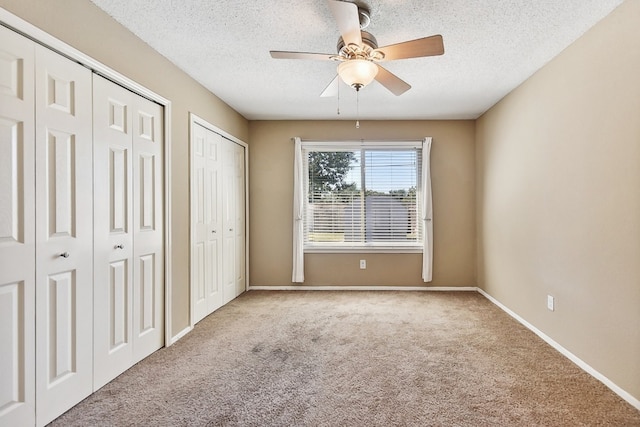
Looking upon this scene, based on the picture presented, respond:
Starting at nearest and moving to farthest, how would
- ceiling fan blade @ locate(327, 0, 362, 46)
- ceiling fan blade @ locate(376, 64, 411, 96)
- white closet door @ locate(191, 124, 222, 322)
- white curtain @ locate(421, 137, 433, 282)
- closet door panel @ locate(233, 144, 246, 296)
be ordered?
ceiling fan blade @ locate(327, 0, 362, 46) → ceiling fan blade @ locate(376, 64, 411, 96) → white closet door @ locate(191, 124, 222, 322) → closet door panel @ locate(233, 144, 246, 296) → white curtain @ locate(421, 137, 433, 282)

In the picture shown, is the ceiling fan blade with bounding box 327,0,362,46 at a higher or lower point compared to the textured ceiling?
lower

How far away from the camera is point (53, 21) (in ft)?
5.95

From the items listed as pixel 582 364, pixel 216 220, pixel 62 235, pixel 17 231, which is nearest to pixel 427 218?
pixel 582 364

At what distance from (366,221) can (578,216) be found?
2617mm

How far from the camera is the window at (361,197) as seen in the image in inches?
186

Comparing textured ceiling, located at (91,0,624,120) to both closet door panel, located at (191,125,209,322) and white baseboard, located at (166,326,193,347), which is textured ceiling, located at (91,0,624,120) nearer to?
closet door panel, located at (191,125,209,322)

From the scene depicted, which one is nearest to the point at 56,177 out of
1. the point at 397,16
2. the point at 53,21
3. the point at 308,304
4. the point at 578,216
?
the point at 53,21

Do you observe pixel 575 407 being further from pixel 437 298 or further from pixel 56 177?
pixel 56 177

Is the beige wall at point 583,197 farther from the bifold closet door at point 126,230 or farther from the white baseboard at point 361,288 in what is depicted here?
the bifold closet door at point 126,230

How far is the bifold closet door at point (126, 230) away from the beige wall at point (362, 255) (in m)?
2.08

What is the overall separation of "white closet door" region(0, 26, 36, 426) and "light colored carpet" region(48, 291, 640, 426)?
352mm

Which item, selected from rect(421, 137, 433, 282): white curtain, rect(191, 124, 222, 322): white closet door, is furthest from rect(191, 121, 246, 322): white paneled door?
rect(421, 137, 433, 282): white curtain

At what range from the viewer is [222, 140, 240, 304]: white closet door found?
404cm

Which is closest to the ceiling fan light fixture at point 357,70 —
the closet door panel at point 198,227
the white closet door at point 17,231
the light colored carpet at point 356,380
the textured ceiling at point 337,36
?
the textured ceiling at point 337,36
